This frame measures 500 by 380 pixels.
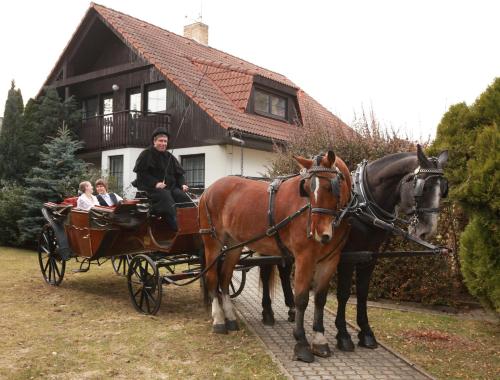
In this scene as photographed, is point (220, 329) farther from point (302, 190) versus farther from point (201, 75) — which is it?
point (201, 75)

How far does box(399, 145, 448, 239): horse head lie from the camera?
460 cm

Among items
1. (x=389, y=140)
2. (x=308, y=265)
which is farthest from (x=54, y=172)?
(x=308, y=265)

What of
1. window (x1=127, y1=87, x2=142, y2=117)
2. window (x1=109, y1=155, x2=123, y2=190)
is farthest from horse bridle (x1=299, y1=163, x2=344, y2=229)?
window (x1=127, y1=87, x2=142, y2=117)

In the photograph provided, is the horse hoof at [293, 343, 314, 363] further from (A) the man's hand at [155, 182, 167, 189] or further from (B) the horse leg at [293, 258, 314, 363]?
(A) the man's hand at [155, 182, 167, 189]

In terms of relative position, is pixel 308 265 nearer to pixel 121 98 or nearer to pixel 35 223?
pixel 35 223

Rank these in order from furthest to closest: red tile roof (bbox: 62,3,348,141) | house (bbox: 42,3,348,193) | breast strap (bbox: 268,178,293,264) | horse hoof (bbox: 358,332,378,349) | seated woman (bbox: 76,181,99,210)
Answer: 1. red tile roof (bbox: 62,3,348,141)
2. house (bbox: 42,3,348,193)
3. seated woman (bbox: 76,181,99,210)
4. horse hoof (bbox: 358,332,378,349)
5. breast strap (bbox: 268,178,293,264)

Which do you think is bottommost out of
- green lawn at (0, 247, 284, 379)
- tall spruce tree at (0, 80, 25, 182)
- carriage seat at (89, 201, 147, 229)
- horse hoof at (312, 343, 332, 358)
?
green lawn at (0, 247, 284, 379)

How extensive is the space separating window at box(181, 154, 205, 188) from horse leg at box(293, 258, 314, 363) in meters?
11.0

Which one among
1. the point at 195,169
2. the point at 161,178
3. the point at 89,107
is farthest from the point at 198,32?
the point at 161,178

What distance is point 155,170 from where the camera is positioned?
7.11 metres

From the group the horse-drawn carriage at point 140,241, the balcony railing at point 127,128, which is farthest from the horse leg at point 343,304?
the balcony railing at point 127,128

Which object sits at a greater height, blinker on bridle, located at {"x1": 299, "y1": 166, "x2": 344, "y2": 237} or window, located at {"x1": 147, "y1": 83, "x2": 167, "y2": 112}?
window, located at {"x1": 147, "y1": 83, "x2": 167, "y2": 112}

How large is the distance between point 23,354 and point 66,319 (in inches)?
59.6

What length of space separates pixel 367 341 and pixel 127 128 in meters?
12.9
